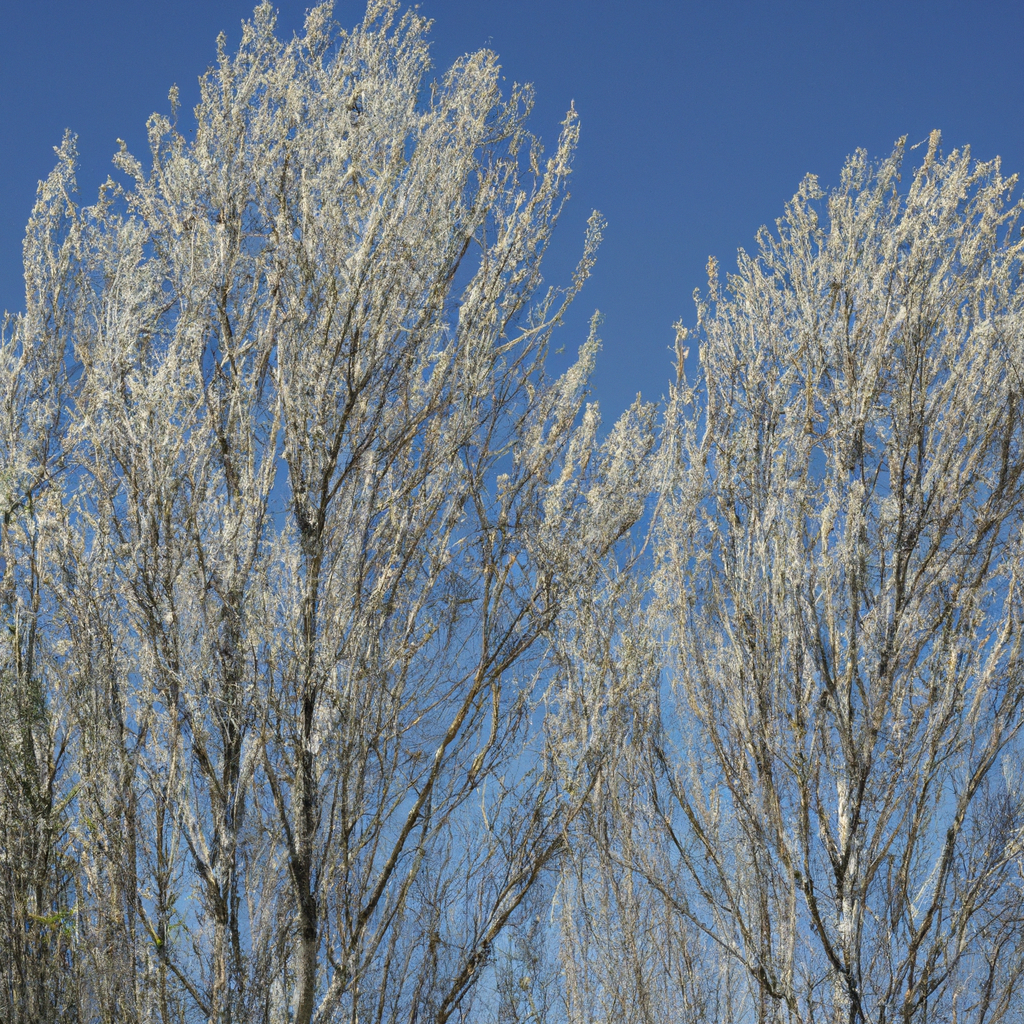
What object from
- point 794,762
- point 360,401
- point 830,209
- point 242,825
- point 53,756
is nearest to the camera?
point 242,825

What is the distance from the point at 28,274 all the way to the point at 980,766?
9.64 m

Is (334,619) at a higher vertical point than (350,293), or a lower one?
lower

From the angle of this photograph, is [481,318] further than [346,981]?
Yes

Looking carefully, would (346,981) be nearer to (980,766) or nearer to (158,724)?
(158,724)

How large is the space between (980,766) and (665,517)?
129 inches

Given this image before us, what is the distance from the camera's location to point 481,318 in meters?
6.54

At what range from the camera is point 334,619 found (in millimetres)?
5152

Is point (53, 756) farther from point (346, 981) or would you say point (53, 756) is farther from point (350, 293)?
point (350, 293)

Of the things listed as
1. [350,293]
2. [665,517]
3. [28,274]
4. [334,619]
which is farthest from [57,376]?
[665,517]

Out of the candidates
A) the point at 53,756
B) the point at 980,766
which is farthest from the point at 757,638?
the point at 53,756

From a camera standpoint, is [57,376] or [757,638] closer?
[757,638]

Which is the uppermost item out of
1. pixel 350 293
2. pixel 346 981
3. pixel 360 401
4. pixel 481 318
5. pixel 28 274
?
pixel 28 274

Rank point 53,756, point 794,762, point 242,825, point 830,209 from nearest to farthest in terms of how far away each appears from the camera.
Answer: point 242,825, point 794,762, point 53,756, point 830,209

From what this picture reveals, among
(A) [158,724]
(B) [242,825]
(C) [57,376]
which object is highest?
(C) [57,376]
